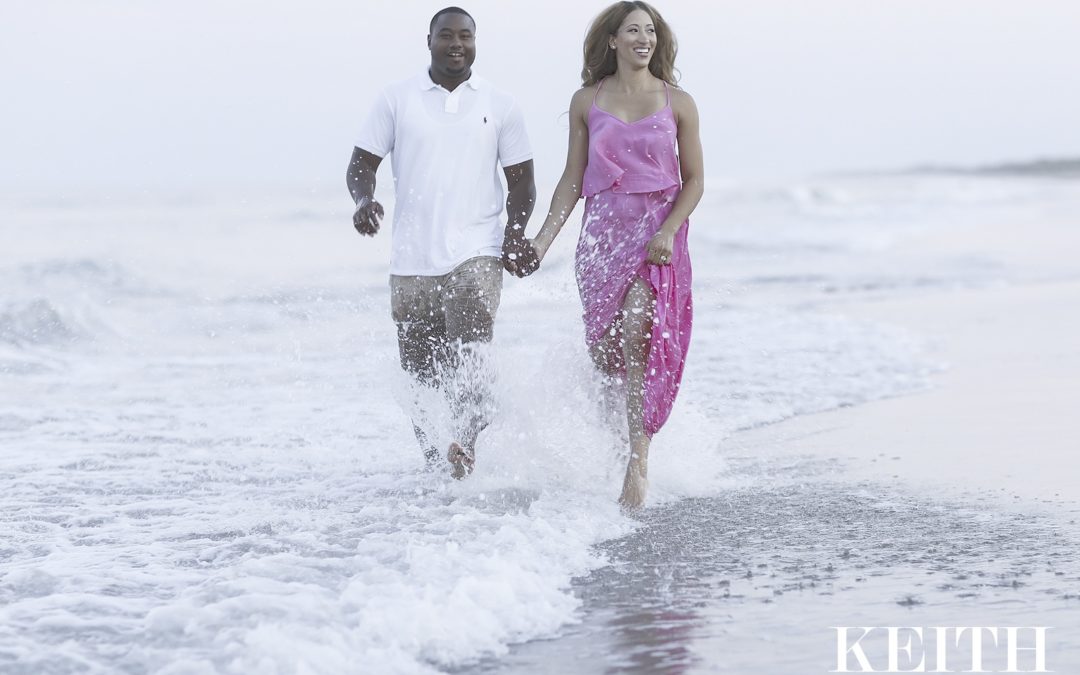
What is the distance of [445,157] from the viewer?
5379 millimetres

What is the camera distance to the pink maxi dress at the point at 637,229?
5234 mm

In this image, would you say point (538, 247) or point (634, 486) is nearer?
point (634, 486)

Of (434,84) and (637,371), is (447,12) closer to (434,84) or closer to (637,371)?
(434,84)

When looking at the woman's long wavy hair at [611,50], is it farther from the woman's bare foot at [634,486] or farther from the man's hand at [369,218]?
the woman's bare foot at [634,486]

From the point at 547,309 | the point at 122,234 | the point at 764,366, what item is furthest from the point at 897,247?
the point at 122,234

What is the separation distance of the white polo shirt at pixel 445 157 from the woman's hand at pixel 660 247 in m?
0.68

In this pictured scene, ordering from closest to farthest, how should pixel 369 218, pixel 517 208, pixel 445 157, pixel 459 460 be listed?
1. pixel 369 218
2. pixel 445 157
3. pixel 517 208
4. pixel 459 460

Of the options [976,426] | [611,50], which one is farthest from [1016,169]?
[611,50]

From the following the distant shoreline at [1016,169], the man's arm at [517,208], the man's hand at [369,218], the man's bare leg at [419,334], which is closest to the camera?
the man's hand at [369,218]

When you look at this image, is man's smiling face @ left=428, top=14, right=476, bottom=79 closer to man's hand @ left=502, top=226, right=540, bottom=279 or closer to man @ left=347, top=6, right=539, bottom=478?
man @ left=347, top=6, right=539, bottom=478

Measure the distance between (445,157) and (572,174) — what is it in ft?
1.70

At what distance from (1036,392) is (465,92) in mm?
3934

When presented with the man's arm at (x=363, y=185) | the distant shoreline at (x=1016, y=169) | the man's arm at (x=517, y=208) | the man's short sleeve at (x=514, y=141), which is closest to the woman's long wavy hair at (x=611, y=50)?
the man's short sleeve at (x=514, y=141)

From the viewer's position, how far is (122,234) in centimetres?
2781
